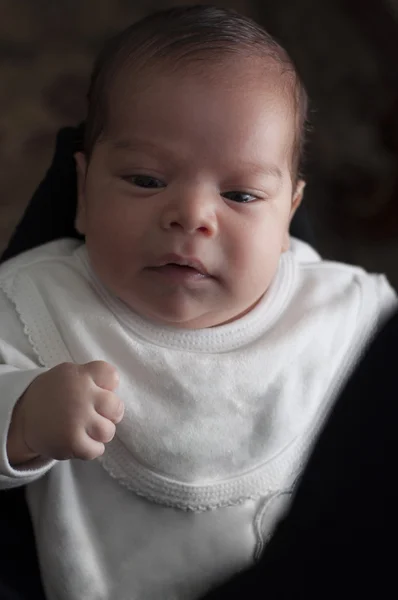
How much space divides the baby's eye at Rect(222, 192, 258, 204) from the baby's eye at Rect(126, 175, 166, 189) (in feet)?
0.22

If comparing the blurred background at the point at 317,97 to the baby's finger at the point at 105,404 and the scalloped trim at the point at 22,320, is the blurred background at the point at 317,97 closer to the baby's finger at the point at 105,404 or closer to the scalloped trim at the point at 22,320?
the scalloped trim at the point at 22,320

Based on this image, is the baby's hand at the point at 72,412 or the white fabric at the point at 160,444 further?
the white fabric at the point at 160,444

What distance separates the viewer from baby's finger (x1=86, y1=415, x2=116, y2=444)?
2.05ft

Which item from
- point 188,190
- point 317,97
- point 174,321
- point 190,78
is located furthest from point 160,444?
point 317,97

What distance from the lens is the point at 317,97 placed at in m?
1.88

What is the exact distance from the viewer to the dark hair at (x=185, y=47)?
776mm

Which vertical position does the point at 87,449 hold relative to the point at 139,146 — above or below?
below

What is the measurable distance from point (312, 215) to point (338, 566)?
1467mm

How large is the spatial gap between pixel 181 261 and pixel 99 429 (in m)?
0.20

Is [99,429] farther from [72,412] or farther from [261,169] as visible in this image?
[261,169]

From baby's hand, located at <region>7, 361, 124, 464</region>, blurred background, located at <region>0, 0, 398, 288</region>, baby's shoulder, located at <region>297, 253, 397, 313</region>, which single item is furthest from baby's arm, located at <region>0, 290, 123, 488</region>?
blurred background, located at <region>0, 0, 398, 288</region>

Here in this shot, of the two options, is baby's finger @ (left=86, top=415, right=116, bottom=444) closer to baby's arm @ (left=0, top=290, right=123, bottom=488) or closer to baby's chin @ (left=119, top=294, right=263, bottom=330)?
baby's arm @ (left=0, top=290, right=123, bottom=488)

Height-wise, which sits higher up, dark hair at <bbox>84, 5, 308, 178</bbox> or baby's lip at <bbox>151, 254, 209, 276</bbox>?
dark hair at <bbox>84, 5, 308, 178</bbox>

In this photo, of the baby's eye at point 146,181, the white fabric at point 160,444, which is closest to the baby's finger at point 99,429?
the white fabric at point 160,444
